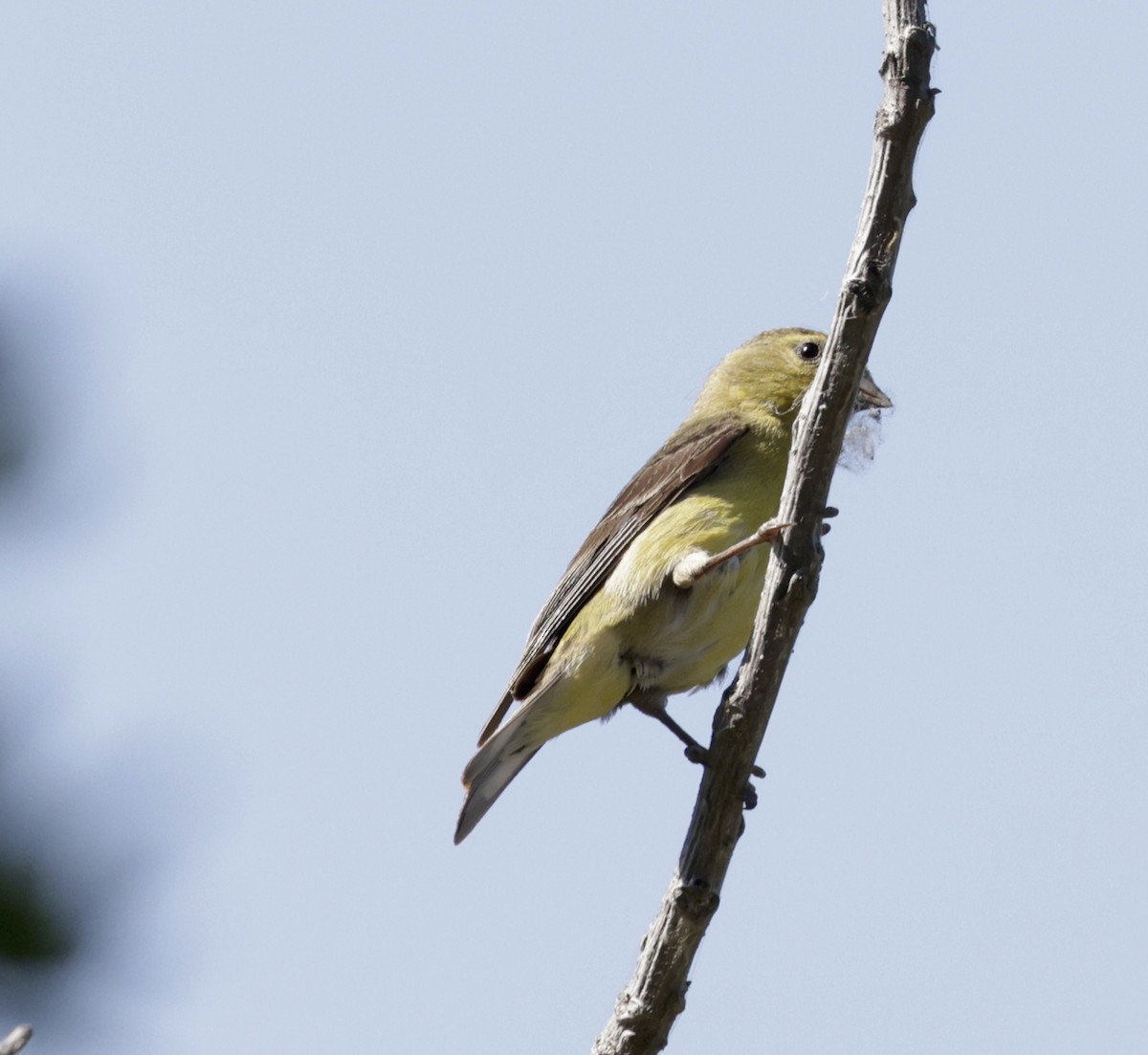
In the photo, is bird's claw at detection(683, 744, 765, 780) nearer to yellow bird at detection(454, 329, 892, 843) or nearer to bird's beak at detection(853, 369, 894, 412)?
yellow bird at detection(454, 329, 892, 843)

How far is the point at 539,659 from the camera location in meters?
6.14

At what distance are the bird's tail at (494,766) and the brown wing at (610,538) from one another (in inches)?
5.1

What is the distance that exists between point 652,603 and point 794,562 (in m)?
1.75

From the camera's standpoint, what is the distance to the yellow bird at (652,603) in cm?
577

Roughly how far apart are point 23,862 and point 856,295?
2.62m

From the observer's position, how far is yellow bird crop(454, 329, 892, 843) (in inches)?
227

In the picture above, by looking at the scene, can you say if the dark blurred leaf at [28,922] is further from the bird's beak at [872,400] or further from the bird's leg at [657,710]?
the bird's beak at [872,400]

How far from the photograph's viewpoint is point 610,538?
20.7 feet

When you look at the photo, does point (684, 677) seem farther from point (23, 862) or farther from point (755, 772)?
point (23, 862)

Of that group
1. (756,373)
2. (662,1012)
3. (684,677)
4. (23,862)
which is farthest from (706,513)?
(23,862)

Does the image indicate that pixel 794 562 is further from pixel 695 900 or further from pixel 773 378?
pixel 773 378

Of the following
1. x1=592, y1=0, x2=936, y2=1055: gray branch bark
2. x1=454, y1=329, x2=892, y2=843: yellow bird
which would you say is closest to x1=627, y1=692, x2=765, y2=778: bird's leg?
x1=454, y1=329, x2=892, y2=843: yellow bird

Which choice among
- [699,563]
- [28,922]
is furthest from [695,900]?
[28,922]

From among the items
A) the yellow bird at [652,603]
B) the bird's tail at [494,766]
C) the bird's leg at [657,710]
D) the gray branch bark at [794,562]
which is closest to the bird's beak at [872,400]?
the yellow bird at [652,603]
